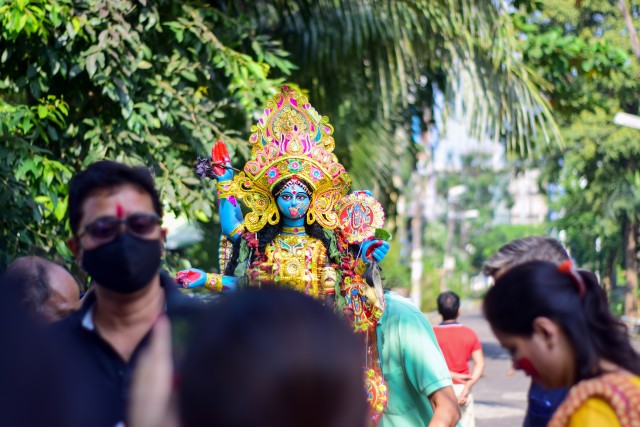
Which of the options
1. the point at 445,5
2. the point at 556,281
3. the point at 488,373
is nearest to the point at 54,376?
the point at 556,281

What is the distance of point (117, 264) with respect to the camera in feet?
8.53

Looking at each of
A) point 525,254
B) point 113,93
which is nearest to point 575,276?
point 525,254

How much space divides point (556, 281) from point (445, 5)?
717 centimetres

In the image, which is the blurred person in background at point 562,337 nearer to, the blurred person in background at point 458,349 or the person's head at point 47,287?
the person's head at point 47,287

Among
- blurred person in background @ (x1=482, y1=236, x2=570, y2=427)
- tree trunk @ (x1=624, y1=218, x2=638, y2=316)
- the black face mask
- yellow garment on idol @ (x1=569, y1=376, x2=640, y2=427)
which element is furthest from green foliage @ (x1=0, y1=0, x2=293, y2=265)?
tree trunk @ (x1=624, y1=218, x2=638, y2=316)

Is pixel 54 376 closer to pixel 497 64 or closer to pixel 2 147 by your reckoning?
pixel 2 147

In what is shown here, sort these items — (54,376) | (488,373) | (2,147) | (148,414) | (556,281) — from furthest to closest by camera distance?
(488,373)
(2,147)
(556,281)
(54,376)
(148,414)

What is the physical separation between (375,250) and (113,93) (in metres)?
3.19

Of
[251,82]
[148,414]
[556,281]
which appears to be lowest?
[148,414]

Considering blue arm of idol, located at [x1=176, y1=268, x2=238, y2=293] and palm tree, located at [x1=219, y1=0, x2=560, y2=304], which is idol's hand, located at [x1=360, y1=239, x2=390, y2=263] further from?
palm tree, located at [x1=219, y1=0, x2=560, y2=304]

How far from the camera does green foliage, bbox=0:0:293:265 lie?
6.99 metres

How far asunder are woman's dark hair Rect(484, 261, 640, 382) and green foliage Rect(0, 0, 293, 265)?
15.3ft

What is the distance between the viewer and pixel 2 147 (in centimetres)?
682

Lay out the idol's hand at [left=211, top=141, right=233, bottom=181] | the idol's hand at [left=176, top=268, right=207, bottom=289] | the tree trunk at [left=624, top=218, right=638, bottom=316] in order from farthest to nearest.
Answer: the tree trunk at [left=624, top=218, right=638, bottom=316] < the idol's hand at [left=211, top=141, right=233, bottom=181] < the idol's hand at [left=176, top=268, right=207, bottom=289]
